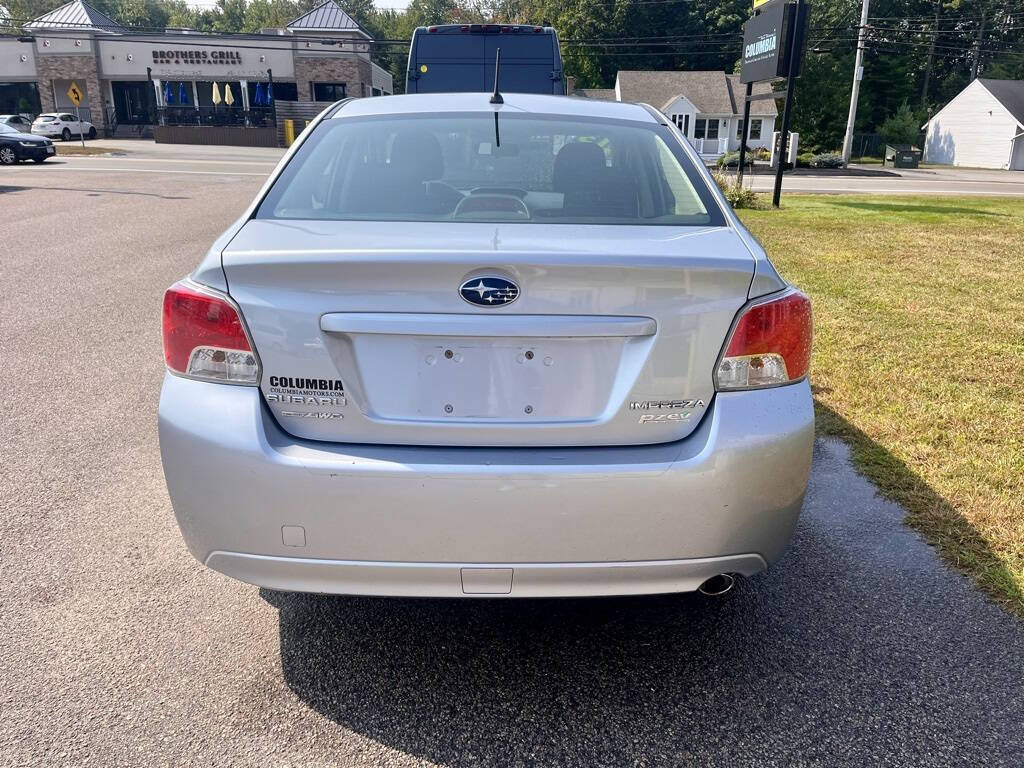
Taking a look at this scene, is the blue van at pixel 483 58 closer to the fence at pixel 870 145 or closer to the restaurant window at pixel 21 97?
the restaurant window at pixel 21 97

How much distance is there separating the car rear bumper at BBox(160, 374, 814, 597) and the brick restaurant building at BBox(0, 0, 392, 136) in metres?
49.5

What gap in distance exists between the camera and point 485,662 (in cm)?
267

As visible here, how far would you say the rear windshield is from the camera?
279 cm

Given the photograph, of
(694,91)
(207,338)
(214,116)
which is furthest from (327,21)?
(207,338)

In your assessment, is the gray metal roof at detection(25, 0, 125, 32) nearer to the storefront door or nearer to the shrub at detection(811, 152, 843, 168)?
the storefront door

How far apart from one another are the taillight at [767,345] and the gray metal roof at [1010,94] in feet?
213

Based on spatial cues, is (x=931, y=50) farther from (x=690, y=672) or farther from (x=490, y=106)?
(x=690, y=672)

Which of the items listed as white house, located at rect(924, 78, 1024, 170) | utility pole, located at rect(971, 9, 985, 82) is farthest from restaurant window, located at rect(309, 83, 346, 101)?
utility pole, located at rect(971, 9, 985, 82)

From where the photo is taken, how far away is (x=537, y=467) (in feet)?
7.21

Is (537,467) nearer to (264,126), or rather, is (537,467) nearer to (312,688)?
(312,688)

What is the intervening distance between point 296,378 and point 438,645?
1.09 meters

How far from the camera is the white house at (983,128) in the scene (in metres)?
55.9

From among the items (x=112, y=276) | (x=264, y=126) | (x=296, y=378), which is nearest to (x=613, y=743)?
(x=296, y=378)

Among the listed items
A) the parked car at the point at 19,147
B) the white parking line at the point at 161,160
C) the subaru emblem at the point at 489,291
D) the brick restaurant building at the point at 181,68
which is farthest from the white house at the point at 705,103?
the subaru emblem at the point at 489,291
